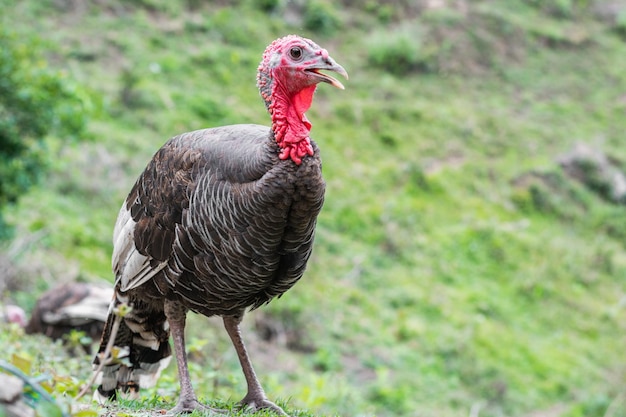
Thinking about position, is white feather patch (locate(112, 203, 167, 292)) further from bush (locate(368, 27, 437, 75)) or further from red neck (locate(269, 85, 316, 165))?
bush (locate(368, 27, 437, 75))

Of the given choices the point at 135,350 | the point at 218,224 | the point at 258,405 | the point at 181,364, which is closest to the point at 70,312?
the point at 135,350

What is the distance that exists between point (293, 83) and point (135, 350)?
2.55 metres

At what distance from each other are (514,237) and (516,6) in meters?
12.0

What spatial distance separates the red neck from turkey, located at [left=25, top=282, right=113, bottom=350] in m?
4.60

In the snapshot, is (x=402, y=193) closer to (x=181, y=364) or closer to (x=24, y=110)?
(x=24, y=110)

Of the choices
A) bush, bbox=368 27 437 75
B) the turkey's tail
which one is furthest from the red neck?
bush, bbox=368 27 437 75

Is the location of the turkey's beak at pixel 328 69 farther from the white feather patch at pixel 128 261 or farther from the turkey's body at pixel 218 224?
the white feather patch at pixel 128 261

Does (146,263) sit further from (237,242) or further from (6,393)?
(6,393)

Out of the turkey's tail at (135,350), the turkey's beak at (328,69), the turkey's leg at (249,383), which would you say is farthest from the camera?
the turkey's tail at (135,350)

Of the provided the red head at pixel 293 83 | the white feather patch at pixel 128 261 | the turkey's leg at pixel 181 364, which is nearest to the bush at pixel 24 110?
the white feather patch at pixel 128 261

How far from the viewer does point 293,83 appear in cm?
447

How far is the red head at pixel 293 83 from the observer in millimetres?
4352

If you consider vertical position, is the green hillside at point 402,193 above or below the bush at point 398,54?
below

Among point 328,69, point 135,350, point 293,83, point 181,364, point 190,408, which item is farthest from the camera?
point 135,350
